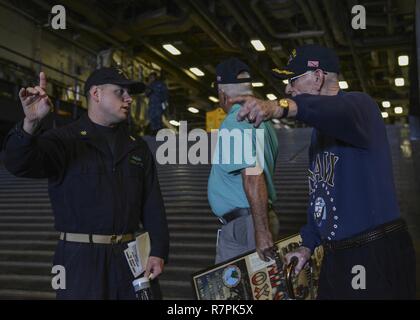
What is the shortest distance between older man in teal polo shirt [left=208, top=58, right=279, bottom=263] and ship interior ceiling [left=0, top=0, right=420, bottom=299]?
1.25 m

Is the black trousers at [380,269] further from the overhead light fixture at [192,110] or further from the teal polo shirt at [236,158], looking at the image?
the overhead light fixture at [192,110]

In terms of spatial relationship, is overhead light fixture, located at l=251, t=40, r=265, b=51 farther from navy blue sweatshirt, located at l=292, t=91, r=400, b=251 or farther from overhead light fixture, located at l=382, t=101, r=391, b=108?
navy blue sweatshirt, located at l=292, t=91, r=400, b=251

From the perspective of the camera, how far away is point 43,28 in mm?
12750

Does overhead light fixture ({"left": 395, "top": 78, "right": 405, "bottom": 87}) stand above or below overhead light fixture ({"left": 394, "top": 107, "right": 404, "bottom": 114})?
below

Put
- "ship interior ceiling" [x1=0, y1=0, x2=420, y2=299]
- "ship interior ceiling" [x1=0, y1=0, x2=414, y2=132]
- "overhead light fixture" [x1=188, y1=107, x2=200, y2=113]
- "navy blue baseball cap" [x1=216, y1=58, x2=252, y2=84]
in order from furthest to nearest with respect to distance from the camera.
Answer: "overhead light fixture" [x1=188, y1=107, x2=200, y2=113] → "ship interior ceiling" [x1=0, y1=0, x2=414, y2=132] → "ship interior ceiling" [x1=0, y1=0, x2=420, y2=299] → "navy blue baseball cap" [x1=216, y1=58, x2=252, y2=84]

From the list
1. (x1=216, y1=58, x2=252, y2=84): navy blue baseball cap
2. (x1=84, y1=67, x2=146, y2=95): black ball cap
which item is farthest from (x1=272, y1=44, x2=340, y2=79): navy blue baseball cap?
(x1=84, y1=67, x2=146, y2=95): black ball cap

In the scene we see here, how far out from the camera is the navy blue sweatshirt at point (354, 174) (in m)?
1.50

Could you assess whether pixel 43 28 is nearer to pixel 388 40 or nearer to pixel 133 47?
pixel 133 47

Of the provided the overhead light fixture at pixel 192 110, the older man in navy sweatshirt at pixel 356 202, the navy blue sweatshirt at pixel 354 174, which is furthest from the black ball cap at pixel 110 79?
the overhead light fixture at pixel 192 110

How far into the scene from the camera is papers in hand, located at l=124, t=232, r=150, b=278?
7.40 feet

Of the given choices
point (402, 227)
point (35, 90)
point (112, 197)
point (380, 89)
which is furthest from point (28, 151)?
point (380, 89)

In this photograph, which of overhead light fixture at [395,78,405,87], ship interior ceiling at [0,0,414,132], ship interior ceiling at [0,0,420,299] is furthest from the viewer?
overhead light fixture at [395,78,405,87]

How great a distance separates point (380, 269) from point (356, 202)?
0.82 ft
